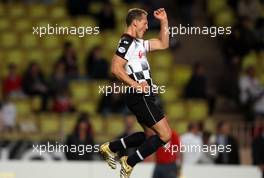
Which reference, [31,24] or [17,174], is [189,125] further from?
[31,24]

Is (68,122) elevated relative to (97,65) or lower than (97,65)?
lower

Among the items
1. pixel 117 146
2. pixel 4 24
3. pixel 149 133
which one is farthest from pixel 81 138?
pixel 4 24

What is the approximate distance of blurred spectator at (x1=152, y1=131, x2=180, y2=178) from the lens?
15898 mm

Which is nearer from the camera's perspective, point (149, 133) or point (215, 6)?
point (149, 133)

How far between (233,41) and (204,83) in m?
1.18

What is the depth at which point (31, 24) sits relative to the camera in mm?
20656

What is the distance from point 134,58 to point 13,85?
674 centimetres

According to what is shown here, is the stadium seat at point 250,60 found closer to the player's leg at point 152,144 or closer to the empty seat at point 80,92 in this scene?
the empty seat at point 80,92

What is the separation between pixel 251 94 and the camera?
63.6 ft

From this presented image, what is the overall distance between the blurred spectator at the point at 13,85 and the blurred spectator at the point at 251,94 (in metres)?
3.70

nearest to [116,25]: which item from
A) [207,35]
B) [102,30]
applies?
[102,30]

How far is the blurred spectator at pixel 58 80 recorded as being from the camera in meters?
19.1

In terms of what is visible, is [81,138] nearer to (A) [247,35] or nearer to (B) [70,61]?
(B) [70,61]

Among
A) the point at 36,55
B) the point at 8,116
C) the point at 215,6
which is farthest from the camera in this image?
the point at 215,6
